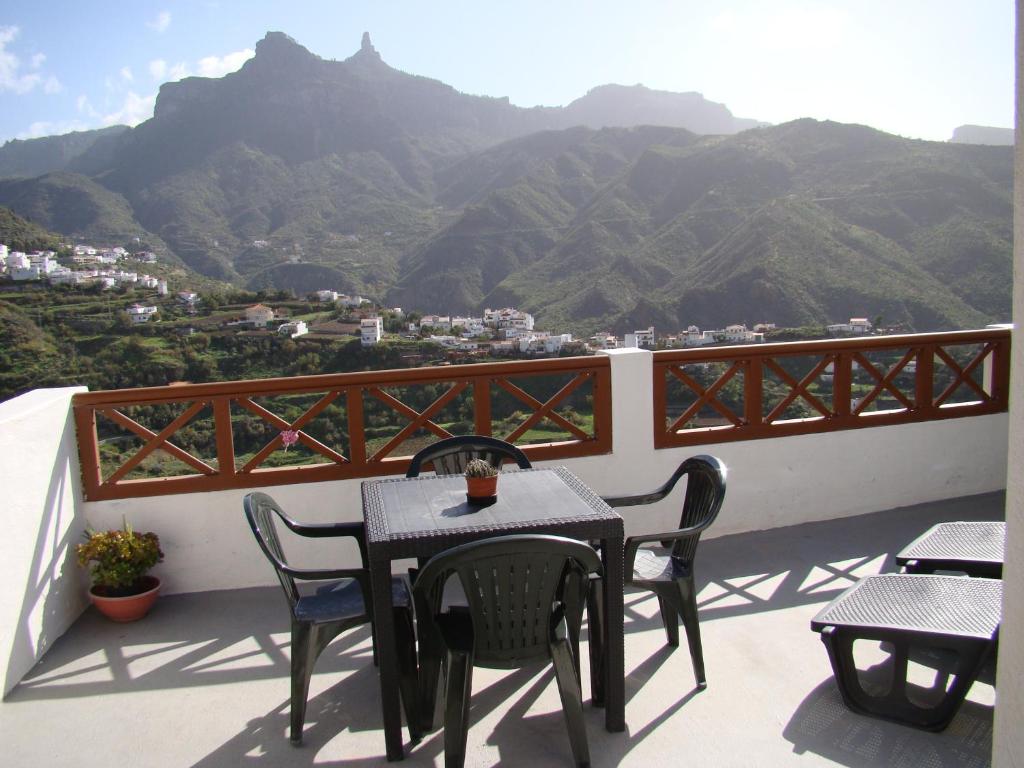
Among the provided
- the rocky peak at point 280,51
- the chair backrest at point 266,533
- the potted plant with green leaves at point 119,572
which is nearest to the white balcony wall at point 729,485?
the potted plant with green leaves at point 119,572

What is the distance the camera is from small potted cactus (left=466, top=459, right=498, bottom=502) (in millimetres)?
2641

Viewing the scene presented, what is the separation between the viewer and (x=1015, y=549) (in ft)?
4.40

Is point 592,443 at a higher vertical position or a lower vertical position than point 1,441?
lower

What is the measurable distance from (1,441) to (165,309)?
1224 cm

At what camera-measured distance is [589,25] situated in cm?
1385

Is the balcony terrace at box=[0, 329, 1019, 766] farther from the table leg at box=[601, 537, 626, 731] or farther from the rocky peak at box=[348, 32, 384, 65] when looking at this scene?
the rocky peak at box=[348, 32, 384, 65]

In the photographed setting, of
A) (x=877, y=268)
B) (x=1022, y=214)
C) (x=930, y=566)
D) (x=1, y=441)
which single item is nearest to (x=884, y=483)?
(x=930, y=566)

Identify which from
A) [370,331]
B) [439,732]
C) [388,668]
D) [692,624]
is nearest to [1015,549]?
[692,624]

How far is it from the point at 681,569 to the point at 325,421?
2.38m

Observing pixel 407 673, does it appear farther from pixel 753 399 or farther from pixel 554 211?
pixel 554 211

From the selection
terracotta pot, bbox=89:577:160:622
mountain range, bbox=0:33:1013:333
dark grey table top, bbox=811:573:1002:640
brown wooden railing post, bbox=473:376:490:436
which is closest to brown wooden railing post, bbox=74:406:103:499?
terracotta pot, bbox=89:577:160:622

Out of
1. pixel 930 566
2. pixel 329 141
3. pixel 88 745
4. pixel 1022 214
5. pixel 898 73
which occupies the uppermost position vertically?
pixel 329 141

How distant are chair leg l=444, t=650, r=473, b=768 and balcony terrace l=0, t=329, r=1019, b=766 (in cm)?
21

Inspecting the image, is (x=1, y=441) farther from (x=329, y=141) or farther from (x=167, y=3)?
(x=329, y=141)
